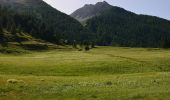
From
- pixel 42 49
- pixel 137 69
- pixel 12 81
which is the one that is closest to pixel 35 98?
pixel 12 81

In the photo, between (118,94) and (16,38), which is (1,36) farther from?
(118,94)

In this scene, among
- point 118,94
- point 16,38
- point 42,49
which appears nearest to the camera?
point 118,94

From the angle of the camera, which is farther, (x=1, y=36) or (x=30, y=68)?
(x=1, y=36)

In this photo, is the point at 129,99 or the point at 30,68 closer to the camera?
the point at 129,99

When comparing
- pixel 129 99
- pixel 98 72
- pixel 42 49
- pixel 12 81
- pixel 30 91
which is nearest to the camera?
pixel 129 99

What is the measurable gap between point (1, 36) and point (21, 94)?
499ft

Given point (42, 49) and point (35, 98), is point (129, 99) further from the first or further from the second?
point (42, 49)

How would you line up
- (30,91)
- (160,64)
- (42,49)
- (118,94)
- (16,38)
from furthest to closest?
(16,38), (42,49), (160,64), (30,91), (118,94)

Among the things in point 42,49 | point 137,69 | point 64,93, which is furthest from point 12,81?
point 42,49

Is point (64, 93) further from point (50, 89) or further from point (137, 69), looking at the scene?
point (137, 69)

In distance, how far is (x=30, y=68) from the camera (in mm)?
75125

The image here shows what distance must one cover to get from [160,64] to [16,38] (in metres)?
118

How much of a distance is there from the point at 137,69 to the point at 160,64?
1114 cm

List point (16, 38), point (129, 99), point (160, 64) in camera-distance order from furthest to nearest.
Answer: point (16, 38), point (160, 64), point (129, 99)
